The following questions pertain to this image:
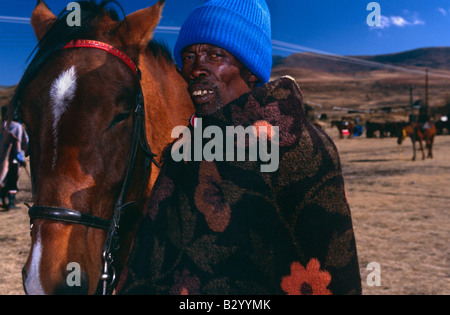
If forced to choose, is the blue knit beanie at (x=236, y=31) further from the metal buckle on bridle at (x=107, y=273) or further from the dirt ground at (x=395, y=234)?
the dirt ground at (x=395, y=234)

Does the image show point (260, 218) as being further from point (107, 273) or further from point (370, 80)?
point (370, 80)

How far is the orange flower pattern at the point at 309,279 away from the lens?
120cm

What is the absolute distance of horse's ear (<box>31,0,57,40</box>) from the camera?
75.4 inches

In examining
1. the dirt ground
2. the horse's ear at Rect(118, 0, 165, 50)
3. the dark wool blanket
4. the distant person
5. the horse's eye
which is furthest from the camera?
the distant person

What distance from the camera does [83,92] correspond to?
1436mm

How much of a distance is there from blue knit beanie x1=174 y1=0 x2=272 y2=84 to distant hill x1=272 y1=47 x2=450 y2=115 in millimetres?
58428

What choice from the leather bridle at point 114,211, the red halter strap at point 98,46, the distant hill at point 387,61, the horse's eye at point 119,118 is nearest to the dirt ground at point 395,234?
the leather bridle at point 114,211

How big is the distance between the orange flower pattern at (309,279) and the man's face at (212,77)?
0.80 meters

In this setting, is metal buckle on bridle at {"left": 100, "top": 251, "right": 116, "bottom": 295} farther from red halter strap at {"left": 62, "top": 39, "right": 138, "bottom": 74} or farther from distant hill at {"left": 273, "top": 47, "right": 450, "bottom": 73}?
distant hill at {"left": 273, "top": 47, "right": 450, "bottom": 73}

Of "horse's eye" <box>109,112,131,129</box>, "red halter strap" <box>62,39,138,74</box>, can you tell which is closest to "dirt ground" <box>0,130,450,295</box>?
"horse's eye" <box>109,112,131,129</box>

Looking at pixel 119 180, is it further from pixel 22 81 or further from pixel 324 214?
pixel 324 214

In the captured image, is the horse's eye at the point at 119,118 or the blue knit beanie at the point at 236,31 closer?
the horse's eye at the point at 119,118
